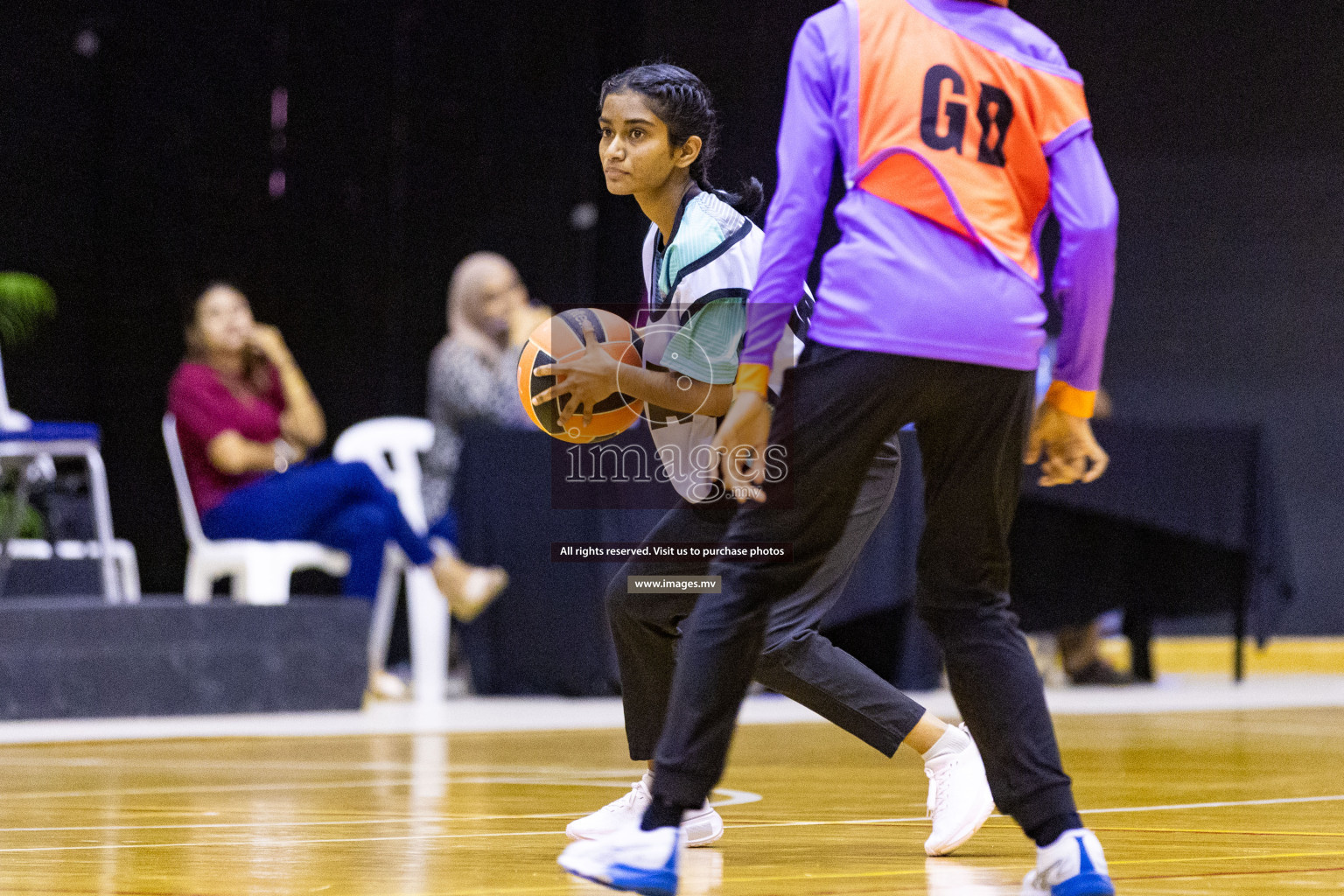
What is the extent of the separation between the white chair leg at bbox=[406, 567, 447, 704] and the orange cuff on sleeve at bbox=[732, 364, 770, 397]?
4.31 meters

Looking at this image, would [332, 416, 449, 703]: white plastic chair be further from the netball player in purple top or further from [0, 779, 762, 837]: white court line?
the netball player in purple top

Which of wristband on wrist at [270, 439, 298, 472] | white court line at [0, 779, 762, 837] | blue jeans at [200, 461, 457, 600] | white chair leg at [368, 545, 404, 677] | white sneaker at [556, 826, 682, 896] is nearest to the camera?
white sneaker at [556, 826, 682, 896]

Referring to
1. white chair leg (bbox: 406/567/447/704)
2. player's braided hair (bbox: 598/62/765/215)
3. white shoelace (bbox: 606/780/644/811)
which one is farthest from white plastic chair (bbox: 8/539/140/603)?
player's braided hair (bbox: 598/62/765/215)

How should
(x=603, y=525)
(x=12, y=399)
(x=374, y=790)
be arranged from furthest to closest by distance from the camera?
(x=12, y=399) → (x=603, y=525) → (x=374, y=790)

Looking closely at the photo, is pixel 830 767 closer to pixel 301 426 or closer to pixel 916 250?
pixel 916 250

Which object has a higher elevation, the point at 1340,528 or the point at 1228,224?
the point at 1228,224

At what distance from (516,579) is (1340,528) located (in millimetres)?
4608

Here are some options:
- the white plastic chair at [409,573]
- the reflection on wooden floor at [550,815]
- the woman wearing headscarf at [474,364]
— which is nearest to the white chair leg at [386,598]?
the white plastic chair at [409,573]

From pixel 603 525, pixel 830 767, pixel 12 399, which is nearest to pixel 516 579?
pixel 603 525

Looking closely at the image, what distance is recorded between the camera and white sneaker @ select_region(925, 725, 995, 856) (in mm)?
2303

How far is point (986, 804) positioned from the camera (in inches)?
91.7

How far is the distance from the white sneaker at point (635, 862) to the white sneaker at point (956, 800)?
0.65 metres

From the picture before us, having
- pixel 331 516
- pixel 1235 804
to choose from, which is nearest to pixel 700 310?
pixel 1235 804

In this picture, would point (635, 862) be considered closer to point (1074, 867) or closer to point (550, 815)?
point (1074, 867)
